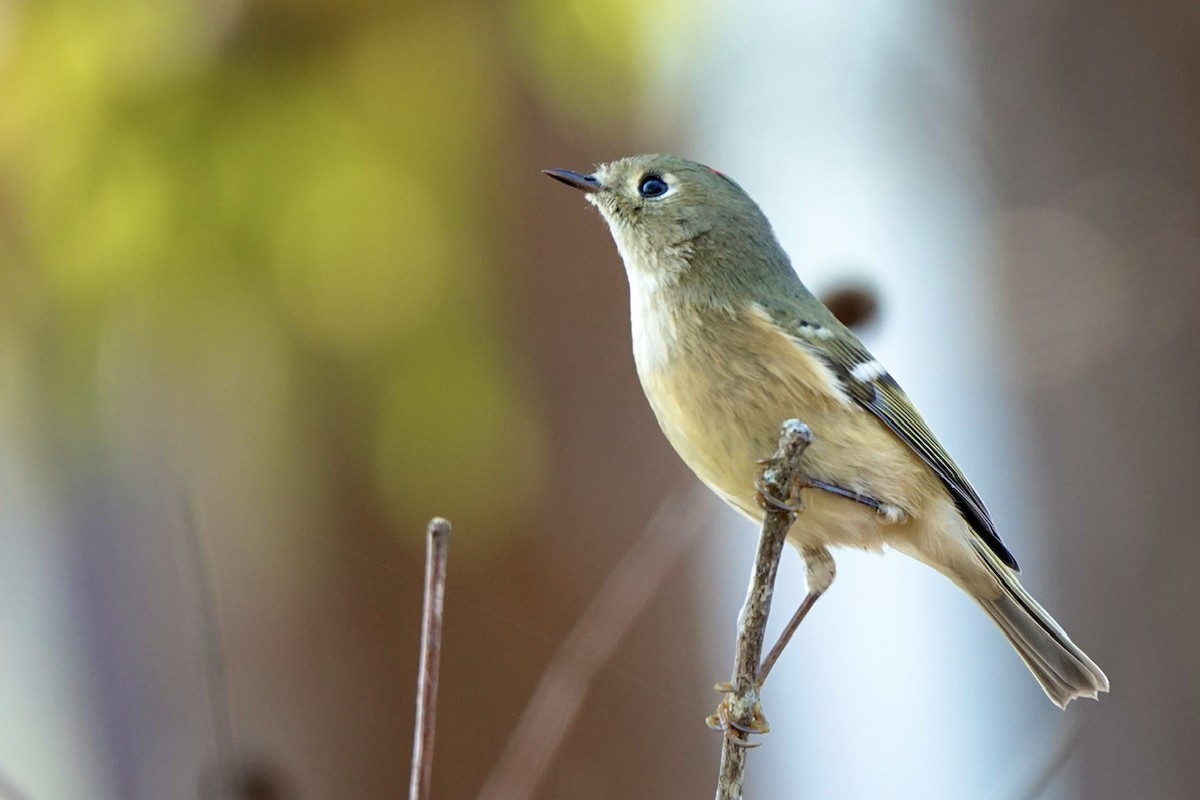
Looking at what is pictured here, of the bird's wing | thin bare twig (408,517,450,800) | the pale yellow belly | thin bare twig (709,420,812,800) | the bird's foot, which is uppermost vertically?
the bird's wing

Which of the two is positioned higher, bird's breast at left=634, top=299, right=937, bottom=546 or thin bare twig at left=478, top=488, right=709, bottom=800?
bird's breast at left=634, top=299, right=937, bottom=546

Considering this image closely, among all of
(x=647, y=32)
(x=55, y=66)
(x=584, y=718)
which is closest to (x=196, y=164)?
(x=55, y=66)

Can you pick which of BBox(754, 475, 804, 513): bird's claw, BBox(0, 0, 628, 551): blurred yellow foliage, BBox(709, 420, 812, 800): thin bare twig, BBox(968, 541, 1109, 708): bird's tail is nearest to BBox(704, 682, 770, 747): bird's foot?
BBox(709, 420, 812, 800): thin bare twig

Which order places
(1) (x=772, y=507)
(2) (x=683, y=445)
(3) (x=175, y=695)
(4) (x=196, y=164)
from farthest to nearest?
(3) (x=175, y=695) < (4) (x=196, y=164) < (2) (x=683, y=445) < (1) (x=772, y=507)

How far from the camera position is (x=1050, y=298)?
1204mm

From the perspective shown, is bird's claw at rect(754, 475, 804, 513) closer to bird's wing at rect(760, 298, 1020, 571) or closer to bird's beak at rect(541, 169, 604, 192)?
bird's wing at rect(760, 298, 1020, 571)

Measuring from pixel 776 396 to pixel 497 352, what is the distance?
0.39m

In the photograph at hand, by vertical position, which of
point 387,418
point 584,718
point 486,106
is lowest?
point 584,718

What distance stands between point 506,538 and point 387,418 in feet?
0.58

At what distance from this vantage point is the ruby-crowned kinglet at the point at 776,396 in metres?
0.90

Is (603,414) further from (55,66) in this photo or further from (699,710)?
(55,66)

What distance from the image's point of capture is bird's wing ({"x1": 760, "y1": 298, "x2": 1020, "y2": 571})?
101cm

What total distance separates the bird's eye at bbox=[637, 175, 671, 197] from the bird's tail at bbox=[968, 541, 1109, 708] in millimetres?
436

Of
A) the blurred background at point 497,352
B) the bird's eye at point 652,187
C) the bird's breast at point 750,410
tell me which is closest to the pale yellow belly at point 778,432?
the bird's breast at point 750,410
